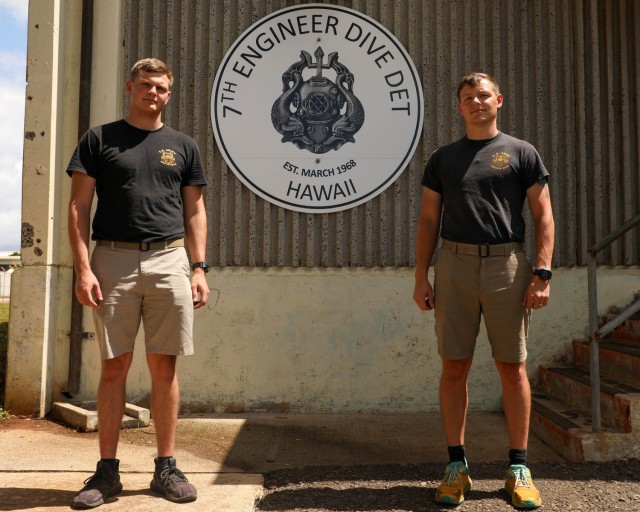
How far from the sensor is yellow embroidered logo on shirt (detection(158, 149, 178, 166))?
323 cm

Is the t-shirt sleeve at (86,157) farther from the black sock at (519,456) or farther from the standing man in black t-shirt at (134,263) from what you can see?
the black sock at (519,456)

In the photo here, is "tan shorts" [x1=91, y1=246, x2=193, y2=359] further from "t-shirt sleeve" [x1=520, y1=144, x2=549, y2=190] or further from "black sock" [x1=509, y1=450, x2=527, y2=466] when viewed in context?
"t-shirt sleeve" [x1=520, y1=144, x2=549, y2=190]

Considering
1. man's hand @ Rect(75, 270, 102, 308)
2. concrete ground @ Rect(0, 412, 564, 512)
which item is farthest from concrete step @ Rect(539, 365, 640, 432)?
man's hand @ Rect(75, 270, 102, 308)

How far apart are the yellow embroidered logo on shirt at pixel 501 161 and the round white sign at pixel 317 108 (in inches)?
80.5

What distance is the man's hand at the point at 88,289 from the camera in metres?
3.04

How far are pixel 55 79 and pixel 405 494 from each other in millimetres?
3801

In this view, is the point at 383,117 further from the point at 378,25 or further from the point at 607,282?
the point at 607,282

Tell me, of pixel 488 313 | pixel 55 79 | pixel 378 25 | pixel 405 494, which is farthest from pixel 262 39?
pixel 405 494

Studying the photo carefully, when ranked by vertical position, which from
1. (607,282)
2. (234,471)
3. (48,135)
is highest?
Result: (48,135)

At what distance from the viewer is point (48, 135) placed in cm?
497

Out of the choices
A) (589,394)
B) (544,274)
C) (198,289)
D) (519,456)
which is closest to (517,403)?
(519,456)

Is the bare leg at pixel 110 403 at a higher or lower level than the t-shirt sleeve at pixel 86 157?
lower

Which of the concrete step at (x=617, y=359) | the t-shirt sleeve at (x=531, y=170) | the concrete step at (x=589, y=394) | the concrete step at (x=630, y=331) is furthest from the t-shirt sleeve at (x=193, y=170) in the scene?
the concrete step at (x=630, y=331)

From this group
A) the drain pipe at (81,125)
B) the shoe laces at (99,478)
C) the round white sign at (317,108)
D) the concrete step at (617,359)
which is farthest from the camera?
the round white sign at (317,108)
